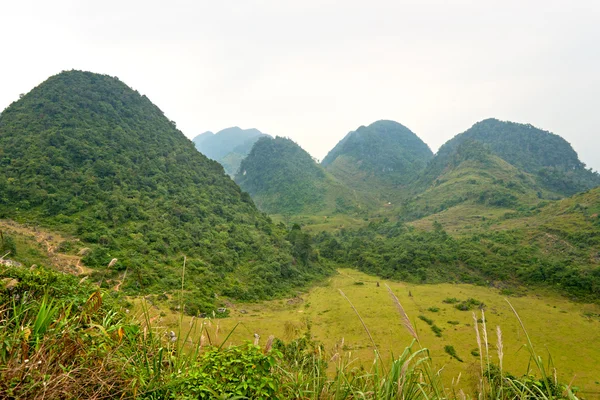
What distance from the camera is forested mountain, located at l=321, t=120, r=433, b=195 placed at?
440ft

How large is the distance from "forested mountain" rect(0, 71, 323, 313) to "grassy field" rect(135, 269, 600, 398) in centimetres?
382

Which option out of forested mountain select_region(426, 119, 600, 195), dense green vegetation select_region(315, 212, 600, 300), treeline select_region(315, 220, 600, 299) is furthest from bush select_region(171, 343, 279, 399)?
forested mountain select_region(426, 119, 600, 195)

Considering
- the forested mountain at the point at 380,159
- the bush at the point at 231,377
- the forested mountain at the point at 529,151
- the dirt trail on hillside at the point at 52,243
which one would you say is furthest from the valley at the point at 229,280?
the forested mountain at the point at 380,159

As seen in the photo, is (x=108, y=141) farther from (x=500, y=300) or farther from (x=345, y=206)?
(x=345, y=206)

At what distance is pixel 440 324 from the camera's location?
24.5 metres

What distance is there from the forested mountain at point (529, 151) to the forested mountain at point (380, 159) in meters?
19.6

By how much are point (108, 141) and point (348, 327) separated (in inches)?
1615

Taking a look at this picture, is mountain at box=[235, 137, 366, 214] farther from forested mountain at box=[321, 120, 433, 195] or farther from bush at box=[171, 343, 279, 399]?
bush at box=[171, 343, 279, 399]

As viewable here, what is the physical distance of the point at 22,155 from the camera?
33.0 metres

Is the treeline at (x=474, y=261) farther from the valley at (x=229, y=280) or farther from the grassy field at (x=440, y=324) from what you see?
the grassy field at (x=440, y=324)

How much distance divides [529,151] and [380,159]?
59668 mm

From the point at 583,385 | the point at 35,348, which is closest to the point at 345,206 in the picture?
the point at 583,385

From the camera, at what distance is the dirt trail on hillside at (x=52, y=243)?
19.9 metres

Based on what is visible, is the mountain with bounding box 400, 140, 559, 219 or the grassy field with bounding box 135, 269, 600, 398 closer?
the grassy field with bounding box 135, 269, 600, 398
